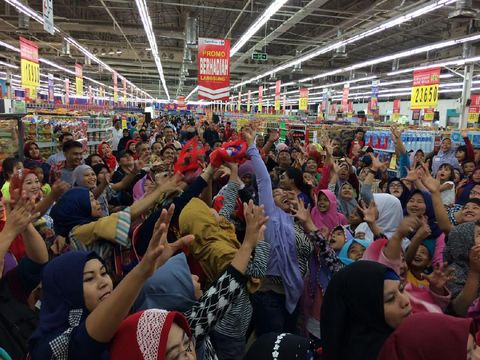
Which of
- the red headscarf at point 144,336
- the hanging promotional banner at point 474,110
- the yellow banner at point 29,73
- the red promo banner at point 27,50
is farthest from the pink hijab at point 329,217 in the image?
the hanging promotional banner at point 474,110

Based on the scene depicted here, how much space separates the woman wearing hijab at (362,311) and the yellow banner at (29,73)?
1503 centimetres

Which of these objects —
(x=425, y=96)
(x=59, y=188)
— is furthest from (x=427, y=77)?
(x=59, y=188)

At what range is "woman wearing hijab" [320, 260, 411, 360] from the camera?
5.08 feet

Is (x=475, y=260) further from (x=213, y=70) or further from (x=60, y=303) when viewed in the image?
(x=213, y=70)

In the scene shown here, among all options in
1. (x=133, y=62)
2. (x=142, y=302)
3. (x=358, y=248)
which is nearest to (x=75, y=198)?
(x=142, y=302)

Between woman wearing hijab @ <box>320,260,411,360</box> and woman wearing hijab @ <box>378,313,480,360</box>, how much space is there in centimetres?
7

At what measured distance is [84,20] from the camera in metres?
16.4

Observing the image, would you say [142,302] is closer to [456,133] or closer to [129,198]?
[129,198]

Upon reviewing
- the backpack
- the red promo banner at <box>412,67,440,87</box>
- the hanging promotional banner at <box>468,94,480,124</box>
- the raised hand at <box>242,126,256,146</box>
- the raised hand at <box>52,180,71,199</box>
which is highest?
the red promo banner at <box>412,67,440,87</box>

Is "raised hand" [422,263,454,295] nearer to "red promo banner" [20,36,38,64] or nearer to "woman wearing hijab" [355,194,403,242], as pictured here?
"woman wearing hijab" [355,194,403,242]

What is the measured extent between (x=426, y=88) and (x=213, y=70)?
371 inches

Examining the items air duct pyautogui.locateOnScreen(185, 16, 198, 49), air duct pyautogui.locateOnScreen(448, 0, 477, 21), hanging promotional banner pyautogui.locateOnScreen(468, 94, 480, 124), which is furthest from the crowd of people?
hanging promotional banner pyautogui.locateOnScreen(468, 94, 480, 124)

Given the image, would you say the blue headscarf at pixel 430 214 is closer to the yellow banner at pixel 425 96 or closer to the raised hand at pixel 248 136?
the raised hand at pixel 248 136

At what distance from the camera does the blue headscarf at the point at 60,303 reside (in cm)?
146
